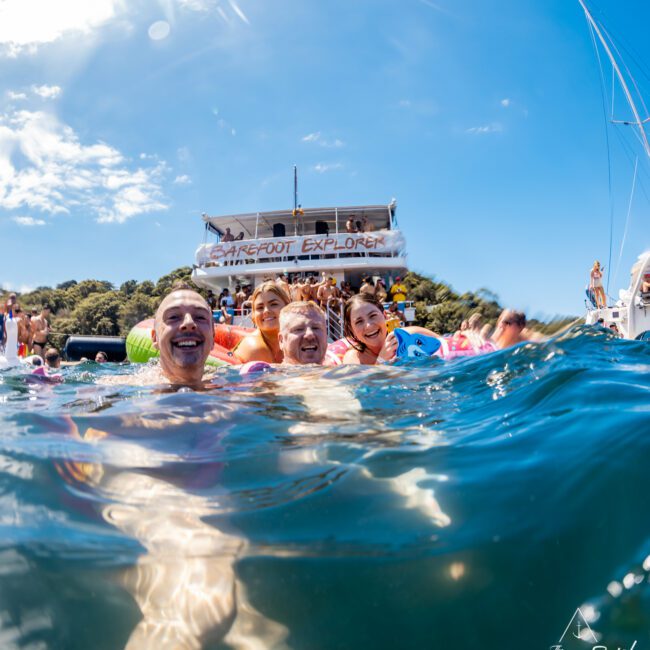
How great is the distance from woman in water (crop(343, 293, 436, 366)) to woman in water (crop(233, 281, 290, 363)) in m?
0.77

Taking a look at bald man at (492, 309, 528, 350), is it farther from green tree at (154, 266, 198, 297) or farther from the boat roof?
green tree at (154, 266, 198, 297)

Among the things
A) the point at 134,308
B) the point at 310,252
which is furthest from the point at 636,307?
the point at 134,308

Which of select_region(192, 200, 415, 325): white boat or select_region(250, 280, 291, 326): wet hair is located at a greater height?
select_region(192, 200, 415, 325): white boat

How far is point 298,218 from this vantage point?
19203 mm

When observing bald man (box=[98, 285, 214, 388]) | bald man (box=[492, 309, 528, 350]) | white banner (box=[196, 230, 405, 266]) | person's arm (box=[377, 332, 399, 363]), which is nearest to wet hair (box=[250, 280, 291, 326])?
person's arm (box=[377, 332, 399, 363])

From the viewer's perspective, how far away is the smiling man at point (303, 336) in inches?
151

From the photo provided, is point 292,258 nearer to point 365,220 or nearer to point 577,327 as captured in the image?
point 365,220

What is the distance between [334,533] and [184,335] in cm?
195

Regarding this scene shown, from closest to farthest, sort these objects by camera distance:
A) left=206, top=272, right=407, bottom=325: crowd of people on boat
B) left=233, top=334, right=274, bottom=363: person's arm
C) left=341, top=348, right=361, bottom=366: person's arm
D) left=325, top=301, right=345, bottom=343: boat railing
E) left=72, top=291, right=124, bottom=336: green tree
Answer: left=341, top=348, right=361, bottom=366: person's arm
left=233, top=334, right=274, bottom=363: person's arm
left=206, top=272, right=407, bottom=325: crowd of people on boat
left=325, top=301, right=345, bottom=343: boat railing
left=72, top=291, right=124, bottom=336: green tree

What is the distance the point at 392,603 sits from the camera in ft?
3.47

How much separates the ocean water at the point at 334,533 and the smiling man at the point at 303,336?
1.82 meters

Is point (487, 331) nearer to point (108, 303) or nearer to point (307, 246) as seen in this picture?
point (307, 246)

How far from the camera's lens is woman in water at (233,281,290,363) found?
193 inches

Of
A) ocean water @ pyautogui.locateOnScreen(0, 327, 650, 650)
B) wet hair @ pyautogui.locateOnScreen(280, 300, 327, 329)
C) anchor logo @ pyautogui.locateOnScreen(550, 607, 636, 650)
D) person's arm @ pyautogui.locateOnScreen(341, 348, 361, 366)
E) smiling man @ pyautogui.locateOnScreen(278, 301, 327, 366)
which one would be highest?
wet hair @ pyautogui.locateOnScreen(280, 300, 327, 329)
